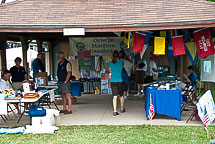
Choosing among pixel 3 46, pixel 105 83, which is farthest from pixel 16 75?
pixel 105 83

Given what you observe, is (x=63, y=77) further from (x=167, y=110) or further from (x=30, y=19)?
(x=167, y=110)

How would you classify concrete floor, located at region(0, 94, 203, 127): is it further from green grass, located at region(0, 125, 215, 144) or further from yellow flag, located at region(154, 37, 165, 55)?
yellow flag, located at region(154, 37, 165, 55)

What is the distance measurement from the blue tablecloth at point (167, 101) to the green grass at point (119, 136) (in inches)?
31.1

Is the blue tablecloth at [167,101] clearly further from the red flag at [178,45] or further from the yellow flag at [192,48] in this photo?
the yellow flag at [192,48]

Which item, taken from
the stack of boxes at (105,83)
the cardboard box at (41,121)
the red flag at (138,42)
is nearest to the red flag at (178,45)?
the red flag at (138,42)

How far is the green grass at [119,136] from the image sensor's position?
5.74 metres

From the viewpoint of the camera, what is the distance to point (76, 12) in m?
8.45

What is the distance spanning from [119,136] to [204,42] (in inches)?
137

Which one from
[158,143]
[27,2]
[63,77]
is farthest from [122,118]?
[27,2]

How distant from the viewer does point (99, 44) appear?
12.0 meters

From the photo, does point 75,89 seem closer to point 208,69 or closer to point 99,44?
point 99,44

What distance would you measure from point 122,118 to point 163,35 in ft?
8.47

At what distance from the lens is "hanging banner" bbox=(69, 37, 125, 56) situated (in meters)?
11.9

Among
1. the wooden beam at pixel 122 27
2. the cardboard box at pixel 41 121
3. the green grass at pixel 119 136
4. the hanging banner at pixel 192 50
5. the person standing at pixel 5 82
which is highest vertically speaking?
the wooden beam at pixel 122 27
